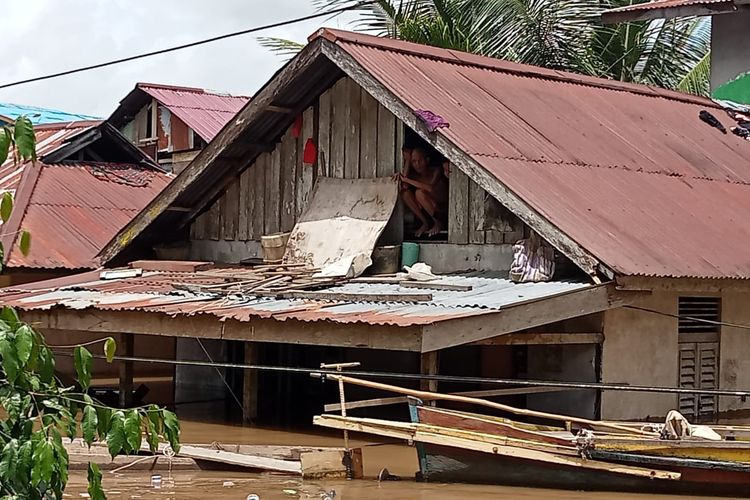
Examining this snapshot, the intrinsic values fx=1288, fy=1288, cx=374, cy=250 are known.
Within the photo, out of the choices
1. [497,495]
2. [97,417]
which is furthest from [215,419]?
[97,417]

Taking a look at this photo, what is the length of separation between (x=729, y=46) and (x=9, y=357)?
2078cm

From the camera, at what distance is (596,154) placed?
16.4m

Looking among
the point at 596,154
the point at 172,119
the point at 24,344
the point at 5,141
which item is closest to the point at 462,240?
the point at 596,154

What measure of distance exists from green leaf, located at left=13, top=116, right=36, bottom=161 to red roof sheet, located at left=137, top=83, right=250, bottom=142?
24.8 meters

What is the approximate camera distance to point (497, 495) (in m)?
11.2

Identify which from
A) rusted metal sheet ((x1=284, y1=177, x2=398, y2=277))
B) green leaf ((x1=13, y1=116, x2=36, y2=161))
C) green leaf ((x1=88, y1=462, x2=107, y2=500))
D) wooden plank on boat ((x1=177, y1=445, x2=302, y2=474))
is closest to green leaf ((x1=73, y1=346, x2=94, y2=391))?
green leaf ((x1=88, y1=462, x2=107, y2=500))

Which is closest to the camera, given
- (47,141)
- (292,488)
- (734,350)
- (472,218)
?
(292,488)

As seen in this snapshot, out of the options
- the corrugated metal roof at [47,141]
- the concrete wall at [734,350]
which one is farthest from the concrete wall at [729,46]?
the corrugated metal roof at [47,141]

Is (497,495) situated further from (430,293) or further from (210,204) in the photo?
(210,204)

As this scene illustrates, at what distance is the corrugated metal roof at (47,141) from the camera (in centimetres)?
2372

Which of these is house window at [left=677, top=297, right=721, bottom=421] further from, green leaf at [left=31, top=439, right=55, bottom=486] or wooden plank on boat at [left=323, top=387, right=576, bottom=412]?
green leaf at [left=31, top=439, right=55, bottom=486]

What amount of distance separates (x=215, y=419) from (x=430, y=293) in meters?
3.97

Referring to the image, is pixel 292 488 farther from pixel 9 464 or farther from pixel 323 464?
pixel 9 464

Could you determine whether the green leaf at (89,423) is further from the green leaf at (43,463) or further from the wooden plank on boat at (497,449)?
the wooden plank on boat at (497,449)
